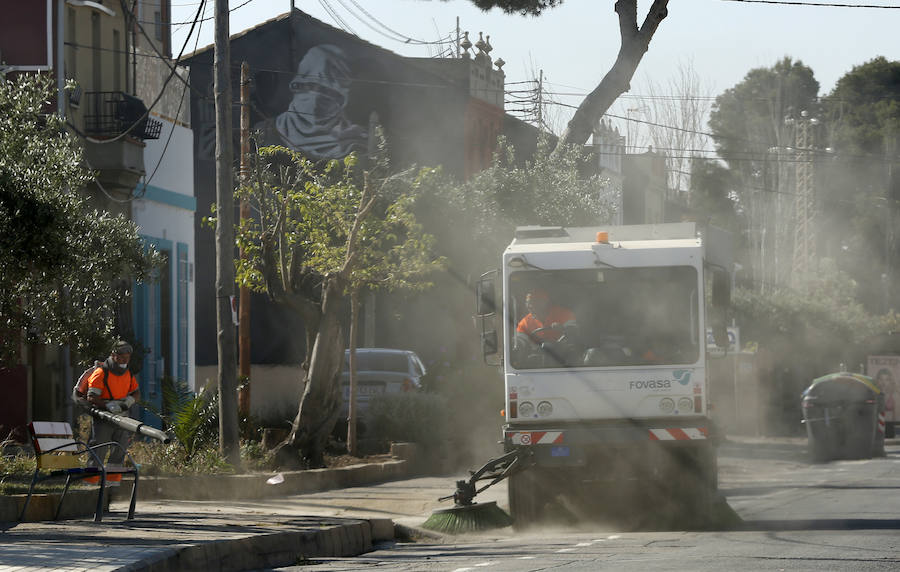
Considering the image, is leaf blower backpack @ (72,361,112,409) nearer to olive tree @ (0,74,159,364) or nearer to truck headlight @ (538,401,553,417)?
olive tree @ (0,74,159,364)

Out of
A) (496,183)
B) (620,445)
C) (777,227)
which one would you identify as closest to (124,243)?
(620,445)

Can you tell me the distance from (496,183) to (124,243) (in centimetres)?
1548

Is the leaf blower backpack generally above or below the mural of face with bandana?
below

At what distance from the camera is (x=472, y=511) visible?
13.6 metres

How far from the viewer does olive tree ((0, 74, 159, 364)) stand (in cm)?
1207

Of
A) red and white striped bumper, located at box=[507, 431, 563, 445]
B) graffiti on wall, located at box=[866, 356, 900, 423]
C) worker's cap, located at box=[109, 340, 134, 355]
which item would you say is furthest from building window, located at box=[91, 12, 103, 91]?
graffiti on wall, located at box=[866, 356, 900, 423]

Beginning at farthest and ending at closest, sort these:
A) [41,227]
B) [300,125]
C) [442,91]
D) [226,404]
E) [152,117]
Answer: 1. [442,91]
2. [300,125]
3. [152,117]
4. [226,404]
5. [41,227]

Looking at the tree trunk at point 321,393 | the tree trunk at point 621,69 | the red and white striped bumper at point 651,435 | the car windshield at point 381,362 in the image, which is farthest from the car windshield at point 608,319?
the car windshield at point 381,362

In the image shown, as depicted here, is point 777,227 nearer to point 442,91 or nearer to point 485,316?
point 442,91

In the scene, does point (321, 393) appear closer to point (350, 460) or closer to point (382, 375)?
point (350, 460)

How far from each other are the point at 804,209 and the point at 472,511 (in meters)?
45.8

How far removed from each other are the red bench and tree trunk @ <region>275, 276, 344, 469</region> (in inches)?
Result: 210

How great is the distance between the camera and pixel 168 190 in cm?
2630

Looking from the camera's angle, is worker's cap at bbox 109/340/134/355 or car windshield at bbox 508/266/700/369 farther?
worker's cap at bbox 109/340/134/355
